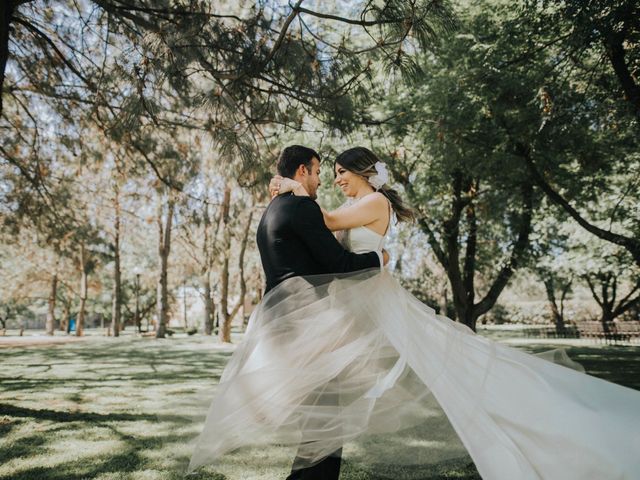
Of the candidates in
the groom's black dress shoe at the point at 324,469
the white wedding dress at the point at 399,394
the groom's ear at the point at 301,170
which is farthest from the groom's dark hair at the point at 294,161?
the groom's black dress shoe at the point at 324,469

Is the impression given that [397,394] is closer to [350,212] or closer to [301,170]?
[350,212]

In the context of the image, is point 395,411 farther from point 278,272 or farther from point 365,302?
point 278,272

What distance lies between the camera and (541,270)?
20344 millimetres

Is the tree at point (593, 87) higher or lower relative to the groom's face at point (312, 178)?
higher

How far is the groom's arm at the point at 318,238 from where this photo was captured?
7.97ft

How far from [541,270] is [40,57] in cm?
1970

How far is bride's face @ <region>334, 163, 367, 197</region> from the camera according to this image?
3060 millimetres

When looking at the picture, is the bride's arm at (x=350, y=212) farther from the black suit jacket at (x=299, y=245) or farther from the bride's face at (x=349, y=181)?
the bride's face at (x=349, y=181)

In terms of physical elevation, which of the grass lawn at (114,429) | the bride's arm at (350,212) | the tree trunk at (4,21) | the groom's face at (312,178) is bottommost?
the grass lawn at (114,429)

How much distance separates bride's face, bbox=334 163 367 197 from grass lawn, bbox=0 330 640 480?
61.6 inches

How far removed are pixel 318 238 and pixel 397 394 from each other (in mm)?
917

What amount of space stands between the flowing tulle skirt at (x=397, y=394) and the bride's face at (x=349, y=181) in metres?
0.69

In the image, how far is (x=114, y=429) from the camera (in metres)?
4.80

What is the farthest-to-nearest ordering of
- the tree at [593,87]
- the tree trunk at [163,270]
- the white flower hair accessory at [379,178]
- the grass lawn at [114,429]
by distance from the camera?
the tree trunk at [163,270] → the tree at [593,87] → the grass lawn at [114,429] → the white flower hair accessory at [379,178]
